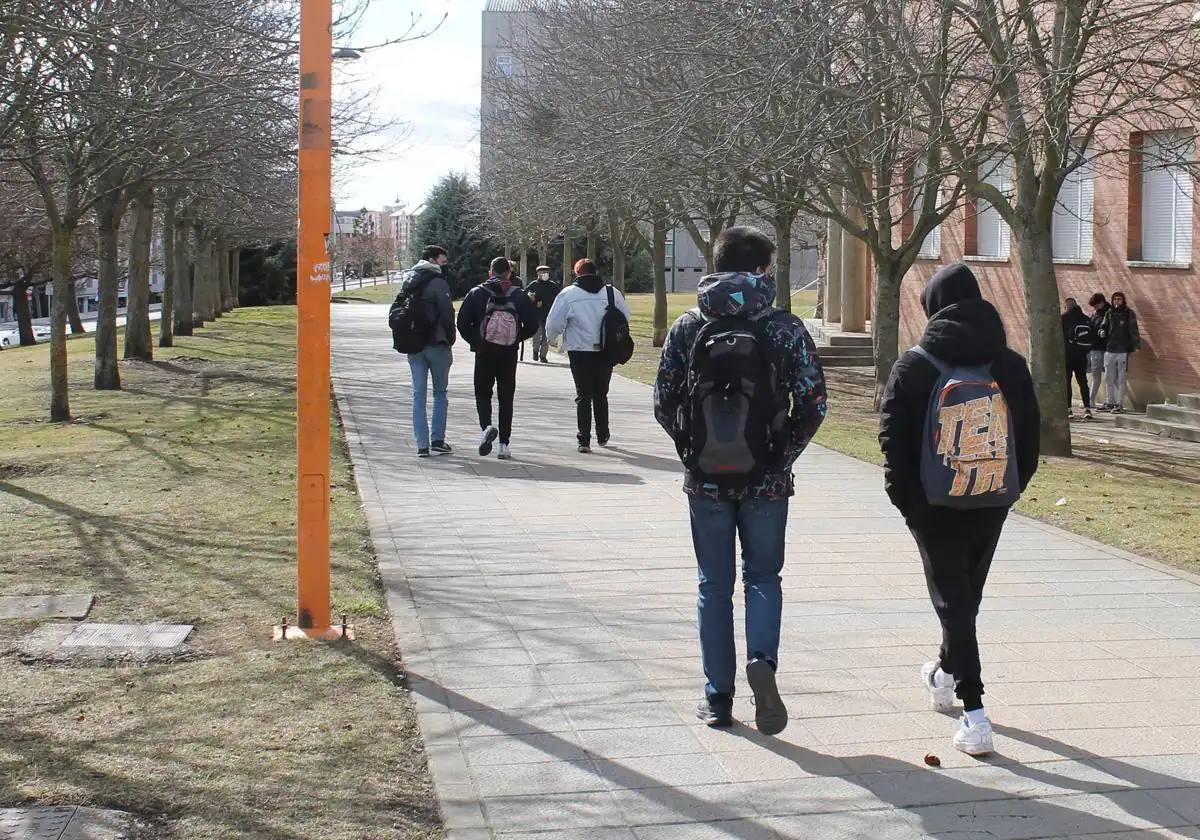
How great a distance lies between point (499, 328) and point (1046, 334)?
5876mm

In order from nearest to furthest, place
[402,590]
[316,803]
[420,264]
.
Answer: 1. [316,803]
2. [402,590]
3. [420,264]

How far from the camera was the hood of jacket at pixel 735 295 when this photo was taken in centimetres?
499

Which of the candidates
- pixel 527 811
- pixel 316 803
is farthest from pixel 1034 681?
pixel 316 803

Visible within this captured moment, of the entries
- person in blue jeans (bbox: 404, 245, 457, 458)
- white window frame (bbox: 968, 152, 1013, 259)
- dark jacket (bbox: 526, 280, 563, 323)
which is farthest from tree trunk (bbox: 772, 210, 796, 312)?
person in blue jeans (bbox: 404, 245, 457, 458)

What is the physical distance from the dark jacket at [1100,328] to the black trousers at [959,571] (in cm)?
1623

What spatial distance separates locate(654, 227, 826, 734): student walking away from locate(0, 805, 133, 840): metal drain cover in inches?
80.9

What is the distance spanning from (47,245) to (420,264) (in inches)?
1881

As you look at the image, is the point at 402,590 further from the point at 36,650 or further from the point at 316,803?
the point at 316,803

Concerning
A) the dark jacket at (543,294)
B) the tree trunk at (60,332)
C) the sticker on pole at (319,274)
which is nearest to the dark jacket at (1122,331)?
the dark jacket at (543,294)

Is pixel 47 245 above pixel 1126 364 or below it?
above

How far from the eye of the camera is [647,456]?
13.4 m

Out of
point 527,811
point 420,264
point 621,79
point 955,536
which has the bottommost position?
point 527,811

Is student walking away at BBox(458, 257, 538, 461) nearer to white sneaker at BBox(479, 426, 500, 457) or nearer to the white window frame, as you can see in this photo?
white sneaker at BBox(479, 426, 500, 457)

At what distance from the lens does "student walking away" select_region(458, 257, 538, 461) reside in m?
12.7
